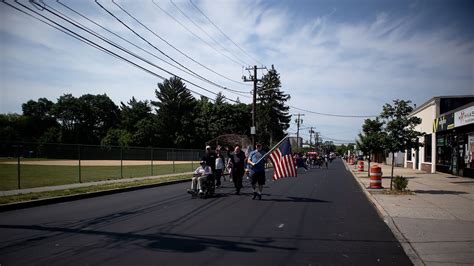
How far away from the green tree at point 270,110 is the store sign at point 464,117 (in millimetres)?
52141

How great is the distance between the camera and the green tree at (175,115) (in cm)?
8322

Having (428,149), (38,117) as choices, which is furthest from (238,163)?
(38,117)

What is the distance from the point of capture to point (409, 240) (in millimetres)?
7469

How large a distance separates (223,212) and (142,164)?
24.6 meters

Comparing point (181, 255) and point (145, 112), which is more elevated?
point (145, 112)

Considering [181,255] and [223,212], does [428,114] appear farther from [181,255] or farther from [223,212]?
[181,255]

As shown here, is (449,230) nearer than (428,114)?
Yes

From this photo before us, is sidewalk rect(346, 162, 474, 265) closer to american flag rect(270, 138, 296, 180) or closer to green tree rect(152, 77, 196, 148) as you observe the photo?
american flag rect(270, 138, 296, 180)

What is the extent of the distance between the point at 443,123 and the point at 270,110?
168 feet

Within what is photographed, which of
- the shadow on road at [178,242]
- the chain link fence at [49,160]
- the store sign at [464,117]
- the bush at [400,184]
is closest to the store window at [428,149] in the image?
the store sign at [464,117]

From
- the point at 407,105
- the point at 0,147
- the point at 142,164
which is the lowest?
the point at 142,164

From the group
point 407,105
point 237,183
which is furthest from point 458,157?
point 237,183

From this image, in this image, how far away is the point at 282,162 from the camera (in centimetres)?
1462

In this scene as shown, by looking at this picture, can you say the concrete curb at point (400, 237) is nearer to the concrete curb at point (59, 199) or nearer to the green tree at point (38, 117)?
the concrete curb at point (59, 199)
